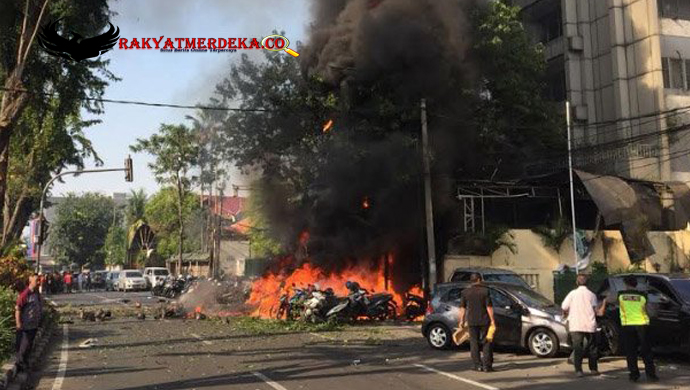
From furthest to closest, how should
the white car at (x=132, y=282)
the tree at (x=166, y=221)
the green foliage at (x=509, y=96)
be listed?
the tree at (x=166, y=221) → the white car at (x=132, y=282) → the green foliage at (x=509, y=96)

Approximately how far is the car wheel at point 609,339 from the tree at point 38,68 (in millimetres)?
13226

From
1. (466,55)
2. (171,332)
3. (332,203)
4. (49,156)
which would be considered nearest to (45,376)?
(171,332)

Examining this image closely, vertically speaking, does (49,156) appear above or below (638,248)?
above

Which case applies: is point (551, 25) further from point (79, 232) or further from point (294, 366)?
point (79, 232)

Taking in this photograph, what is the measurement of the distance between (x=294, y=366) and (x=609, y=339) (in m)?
5.82

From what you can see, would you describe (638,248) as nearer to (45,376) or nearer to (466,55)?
(466,55)

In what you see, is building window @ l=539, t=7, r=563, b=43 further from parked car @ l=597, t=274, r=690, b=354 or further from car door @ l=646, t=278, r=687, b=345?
car door @ l=646, t=278, r=687, b=345

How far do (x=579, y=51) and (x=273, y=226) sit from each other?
18113 mm

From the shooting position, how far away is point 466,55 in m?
24.0

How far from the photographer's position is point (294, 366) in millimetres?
10750

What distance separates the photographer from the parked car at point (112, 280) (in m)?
49.8

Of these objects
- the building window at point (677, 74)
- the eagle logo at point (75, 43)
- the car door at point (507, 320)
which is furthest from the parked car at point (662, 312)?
the building window at point (677, 74)

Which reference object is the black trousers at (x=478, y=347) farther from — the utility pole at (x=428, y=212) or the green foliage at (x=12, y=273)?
the green foliage at (x=12, y=273)

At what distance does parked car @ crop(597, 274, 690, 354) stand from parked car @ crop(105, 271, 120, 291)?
4303 cm
